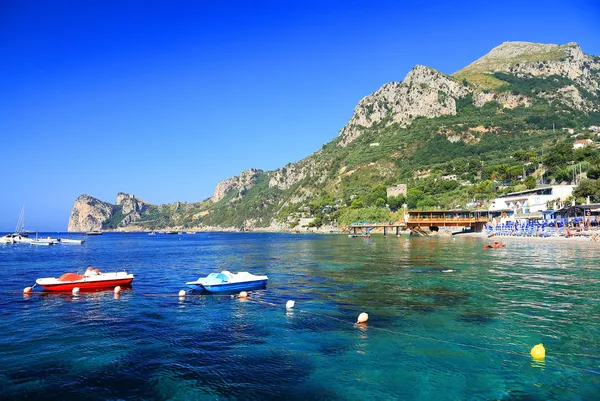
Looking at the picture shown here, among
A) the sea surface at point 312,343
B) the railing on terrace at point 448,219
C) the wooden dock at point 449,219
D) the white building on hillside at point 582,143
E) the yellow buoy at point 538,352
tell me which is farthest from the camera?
the white building on hillside at point 582,143

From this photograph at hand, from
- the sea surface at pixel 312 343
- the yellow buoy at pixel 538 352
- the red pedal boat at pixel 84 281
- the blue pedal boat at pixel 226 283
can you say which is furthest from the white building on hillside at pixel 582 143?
the red pedal boat at pixel 84 281

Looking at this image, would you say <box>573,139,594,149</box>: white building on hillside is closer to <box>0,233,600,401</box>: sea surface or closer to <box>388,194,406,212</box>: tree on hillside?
<box>388,194,406,212</box>: tree on hillside

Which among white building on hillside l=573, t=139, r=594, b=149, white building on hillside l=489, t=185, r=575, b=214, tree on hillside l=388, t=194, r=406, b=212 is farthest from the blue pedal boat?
Answer: white building on hillside l=573, t=139, r=594, b=149

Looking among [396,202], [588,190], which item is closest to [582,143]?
[588,190]

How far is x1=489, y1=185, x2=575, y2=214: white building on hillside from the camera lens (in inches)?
4124

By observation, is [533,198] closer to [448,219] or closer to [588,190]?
[588,190]

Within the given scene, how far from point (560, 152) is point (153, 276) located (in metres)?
145

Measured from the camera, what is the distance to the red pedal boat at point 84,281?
3102 centimetres

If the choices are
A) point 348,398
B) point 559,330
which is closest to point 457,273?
point 559,330

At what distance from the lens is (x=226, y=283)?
30.1 m

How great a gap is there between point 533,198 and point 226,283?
353 feet

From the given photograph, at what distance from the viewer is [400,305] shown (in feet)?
81.3

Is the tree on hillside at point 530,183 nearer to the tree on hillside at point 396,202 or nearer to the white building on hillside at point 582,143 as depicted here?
the white building on hillside at point 582,143

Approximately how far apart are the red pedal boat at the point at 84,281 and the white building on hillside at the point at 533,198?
10810cm
